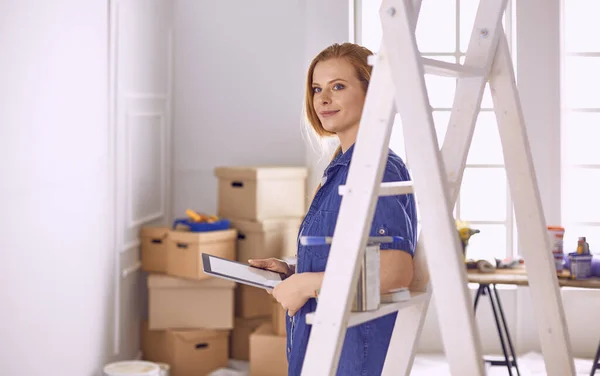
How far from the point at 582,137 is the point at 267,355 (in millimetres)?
2348

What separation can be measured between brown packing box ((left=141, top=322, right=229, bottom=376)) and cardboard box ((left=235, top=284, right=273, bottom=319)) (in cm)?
23

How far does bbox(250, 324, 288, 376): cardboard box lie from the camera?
4.44m

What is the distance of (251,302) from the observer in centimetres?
477

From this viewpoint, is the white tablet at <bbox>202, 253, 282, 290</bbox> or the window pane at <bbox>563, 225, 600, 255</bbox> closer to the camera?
the white tablet at <bbox>202, 253, 282, 290</bbox>

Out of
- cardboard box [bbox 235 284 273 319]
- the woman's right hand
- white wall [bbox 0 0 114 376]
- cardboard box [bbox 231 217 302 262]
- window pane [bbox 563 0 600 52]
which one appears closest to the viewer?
the woman's right hand

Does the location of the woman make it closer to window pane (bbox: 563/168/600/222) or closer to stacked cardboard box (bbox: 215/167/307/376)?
stacked cardboard box (bbox: 215/167/307/376)

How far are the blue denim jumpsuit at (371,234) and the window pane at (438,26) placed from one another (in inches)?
129

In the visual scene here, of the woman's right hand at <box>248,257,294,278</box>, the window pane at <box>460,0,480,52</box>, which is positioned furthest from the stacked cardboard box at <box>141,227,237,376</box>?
the woman's right hand at <box>248,257,294,278</box>

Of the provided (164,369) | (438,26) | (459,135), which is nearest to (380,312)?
(459,135)

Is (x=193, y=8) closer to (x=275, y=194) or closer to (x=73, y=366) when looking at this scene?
(x=275, y=194)

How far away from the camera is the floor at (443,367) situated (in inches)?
180

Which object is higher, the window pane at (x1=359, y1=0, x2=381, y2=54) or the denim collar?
the window pane at (x1=359, y1=0, x2=381, y2=54)

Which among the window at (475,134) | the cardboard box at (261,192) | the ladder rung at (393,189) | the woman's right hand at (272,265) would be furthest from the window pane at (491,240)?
the ladder rung at (393,189)

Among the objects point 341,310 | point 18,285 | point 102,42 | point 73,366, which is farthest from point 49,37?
point 341,310
